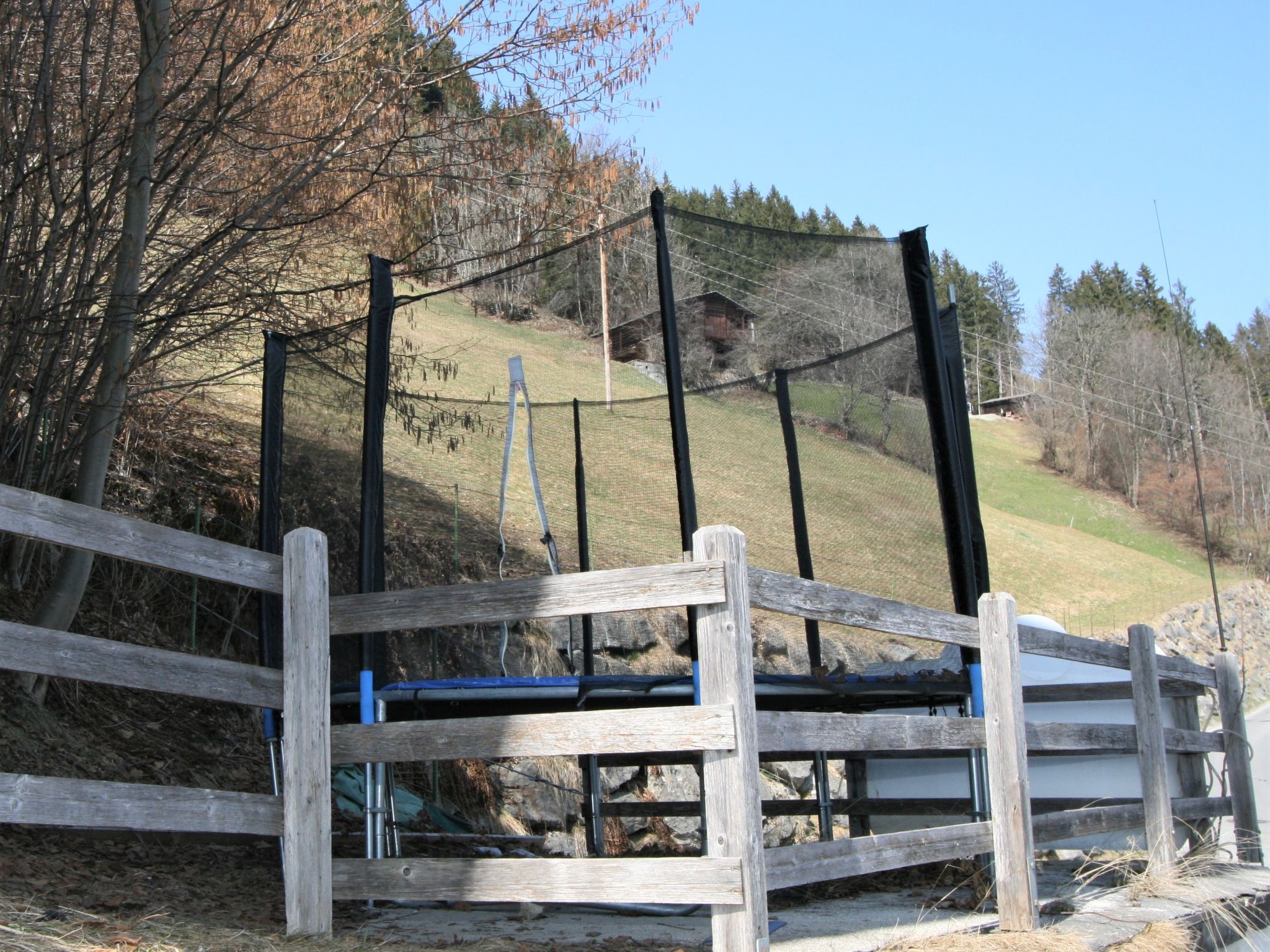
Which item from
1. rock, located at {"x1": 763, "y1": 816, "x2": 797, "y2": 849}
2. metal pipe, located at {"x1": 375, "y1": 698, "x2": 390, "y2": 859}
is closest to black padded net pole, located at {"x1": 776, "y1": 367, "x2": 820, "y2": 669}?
rock, located at {"x1": 763, "y1": 816, "x2": 797, "y2": 849}

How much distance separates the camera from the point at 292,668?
3420 millimetres

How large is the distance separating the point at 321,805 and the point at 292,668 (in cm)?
43

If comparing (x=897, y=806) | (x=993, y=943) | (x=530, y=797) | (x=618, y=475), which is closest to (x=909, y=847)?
(x=993, y=943)

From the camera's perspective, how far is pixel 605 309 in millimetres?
5449

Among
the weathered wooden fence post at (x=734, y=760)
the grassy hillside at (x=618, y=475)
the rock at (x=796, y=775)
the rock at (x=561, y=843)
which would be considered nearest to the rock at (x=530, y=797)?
the rock at (x=561, y=843)

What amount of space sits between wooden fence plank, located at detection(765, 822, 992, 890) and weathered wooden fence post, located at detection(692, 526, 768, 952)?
0.13 m

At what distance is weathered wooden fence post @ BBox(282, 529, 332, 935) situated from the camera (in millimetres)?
3258

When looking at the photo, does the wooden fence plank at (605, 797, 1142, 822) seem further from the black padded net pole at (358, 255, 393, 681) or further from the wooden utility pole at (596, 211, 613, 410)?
the wooden utility pole at (596, 211, 613, 410)

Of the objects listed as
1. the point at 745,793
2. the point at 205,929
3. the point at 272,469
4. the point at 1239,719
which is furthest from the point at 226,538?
the point at 1239,719

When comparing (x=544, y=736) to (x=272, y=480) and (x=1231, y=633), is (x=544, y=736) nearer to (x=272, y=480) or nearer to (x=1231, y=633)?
(x=272, y=480)

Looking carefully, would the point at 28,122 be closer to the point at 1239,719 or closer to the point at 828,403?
the point at 828,403

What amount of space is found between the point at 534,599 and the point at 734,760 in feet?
2.59

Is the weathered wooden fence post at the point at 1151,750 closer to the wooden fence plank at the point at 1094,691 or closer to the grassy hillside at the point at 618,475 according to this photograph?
the wooden fence plank at the point at 1094,691

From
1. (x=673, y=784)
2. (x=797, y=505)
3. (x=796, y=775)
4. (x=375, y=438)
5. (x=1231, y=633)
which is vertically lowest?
(x=796, y=775)
